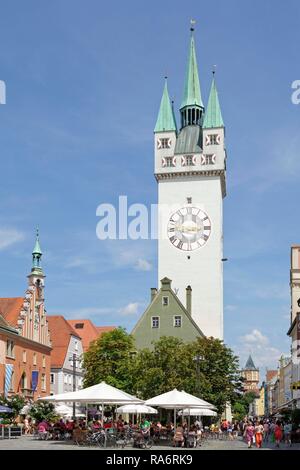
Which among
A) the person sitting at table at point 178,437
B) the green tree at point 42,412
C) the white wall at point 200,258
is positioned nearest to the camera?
the person sitting at table at point 178,437

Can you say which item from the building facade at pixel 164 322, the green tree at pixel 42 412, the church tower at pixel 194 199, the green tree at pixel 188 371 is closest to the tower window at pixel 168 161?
the church tower at pixel 194 199

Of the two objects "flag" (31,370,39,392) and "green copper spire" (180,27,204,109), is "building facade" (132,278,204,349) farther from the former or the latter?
"green copper spire" (180,27,204,109)

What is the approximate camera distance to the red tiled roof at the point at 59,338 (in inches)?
3585

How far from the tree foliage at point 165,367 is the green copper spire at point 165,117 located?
123 ft

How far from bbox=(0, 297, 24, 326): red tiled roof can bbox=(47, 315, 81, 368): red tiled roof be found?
1783 centimetres

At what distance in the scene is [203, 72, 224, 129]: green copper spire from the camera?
96500mm

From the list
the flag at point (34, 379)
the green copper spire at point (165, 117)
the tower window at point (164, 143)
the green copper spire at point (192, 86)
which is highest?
the green copper spire at point (192, 86)

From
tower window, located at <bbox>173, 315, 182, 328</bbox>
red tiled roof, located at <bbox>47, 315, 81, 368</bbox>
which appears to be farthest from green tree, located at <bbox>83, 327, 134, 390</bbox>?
red tiled roof, located at <bbox>47, 315, 81, 368</bbox>

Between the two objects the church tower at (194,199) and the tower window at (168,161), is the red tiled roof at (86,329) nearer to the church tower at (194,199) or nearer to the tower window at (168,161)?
the church tower at (194,199)

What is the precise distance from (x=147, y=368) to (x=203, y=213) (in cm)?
3454

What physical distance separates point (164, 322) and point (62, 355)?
66.0 ft

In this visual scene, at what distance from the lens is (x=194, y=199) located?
92750mm
